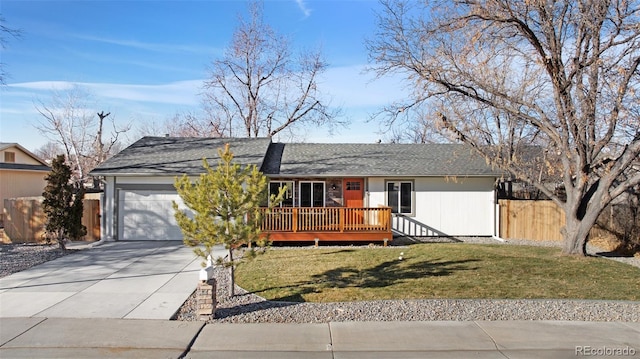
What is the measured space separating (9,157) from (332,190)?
2068cm

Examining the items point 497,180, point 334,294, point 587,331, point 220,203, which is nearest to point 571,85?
point 497,180

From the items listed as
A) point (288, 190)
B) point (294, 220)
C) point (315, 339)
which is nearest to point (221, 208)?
point (315, 339)

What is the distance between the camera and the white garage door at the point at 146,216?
14.8 m

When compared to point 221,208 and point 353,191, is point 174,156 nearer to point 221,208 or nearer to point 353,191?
point 353,191

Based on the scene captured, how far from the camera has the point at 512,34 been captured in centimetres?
1127

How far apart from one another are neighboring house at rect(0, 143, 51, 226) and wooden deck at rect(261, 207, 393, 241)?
1526 cm

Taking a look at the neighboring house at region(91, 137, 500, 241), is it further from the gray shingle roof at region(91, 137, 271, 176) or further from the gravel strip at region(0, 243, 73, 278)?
the gravel strip at region(0, 243, 73, 278)

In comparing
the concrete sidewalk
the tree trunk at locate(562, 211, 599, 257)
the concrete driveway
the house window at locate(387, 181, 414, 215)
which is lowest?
the concrete sidewalk

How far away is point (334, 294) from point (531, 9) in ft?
28.7

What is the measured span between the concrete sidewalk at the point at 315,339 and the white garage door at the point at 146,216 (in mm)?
8550

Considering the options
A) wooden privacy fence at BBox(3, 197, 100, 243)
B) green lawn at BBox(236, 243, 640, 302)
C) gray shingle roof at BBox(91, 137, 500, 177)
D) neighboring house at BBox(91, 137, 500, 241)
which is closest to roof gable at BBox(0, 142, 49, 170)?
wooden privacy fence at BBox(3, 197, 100, 243)

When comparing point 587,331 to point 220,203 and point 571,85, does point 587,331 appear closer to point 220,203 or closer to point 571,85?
point 220,203

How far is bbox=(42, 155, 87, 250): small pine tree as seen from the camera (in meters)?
12.3

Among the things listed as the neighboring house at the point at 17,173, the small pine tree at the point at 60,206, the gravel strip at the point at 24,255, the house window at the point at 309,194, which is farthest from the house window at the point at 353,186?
the neighboring house at the point at 17,173
